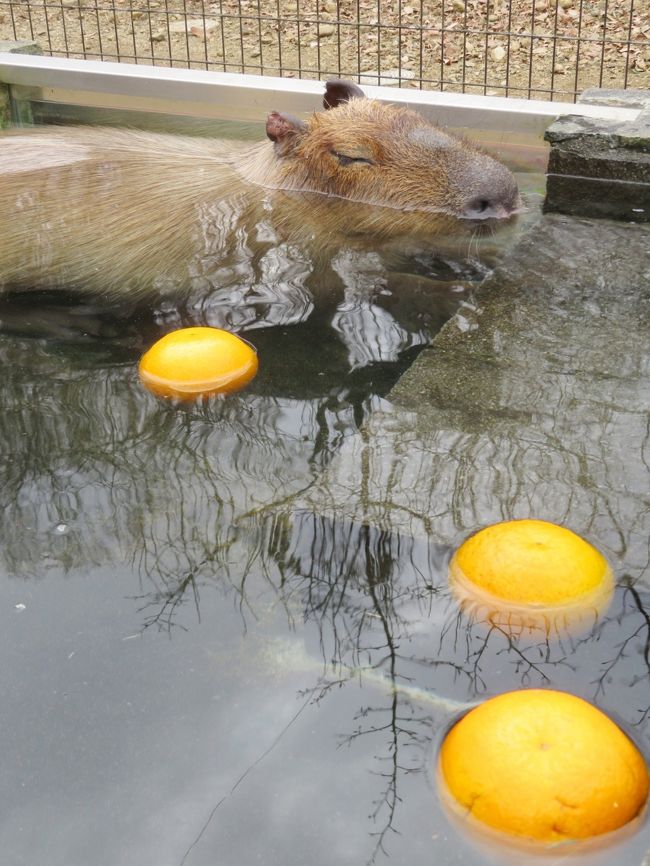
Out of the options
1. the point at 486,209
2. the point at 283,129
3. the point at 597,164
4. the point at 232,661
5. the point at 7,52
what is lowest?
the point at 232,661

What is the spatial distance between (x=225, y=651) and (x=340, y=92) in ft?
12.7

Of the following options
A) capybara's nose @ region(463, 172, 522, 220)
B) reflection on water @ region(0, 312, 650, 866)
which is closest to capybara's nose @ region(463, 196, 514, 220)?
capybara's nose @ region(463, 172, 522, 220)

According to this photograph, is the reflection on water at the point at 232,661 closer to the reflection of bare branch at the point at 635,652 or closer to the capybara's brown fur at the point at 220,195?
the reflection of bare branch at the point at 635,652

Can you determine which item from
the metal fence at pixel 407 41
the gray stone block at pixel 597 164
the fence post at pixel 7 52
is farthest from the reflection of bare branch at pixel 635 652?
the metal fence at pixel 407 41

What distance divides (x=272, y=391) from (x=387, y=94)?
10.0ft

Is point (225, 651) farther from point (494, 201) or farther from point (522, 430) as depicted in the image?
point (494, 201)

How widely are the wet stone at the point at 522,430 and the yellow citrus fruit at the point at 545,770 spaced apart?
0.60m

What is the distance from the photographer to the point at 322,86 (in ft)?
19.6

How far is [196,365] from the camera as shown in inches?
129

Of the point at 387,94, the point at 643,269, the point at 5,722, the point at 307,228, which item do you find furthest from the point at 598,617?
the point at 387,94

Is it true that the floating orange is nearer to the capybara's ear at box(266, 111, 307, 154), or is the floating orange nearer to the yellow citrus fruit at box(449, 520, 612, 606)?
the yellow citrus fruit at box(449, 520, 612, 606)

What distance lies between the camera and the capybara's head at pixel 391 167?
4.80 metres

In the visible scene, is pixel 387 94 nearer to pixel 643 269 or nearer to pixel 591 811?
pixel 643 269

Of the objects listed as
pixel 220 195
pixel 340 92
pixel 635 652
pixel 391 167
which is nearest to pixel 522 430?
pixel 635 652
